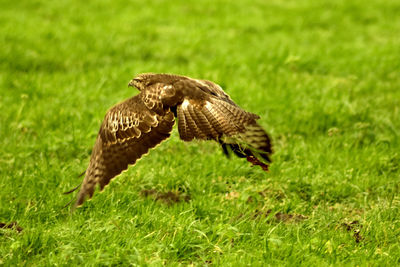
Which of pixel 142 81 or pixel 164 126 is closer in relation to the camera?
pixel 164 126

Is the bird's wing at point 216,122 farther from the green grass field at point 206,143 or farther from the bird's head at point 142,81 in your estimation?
the green grass field at point 206,143

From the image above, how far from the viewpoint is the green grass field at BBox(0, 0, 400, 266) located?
4012 millimetres

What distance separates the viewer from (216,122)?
409 cm

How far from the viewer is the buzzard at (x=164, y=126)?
4.09 metres

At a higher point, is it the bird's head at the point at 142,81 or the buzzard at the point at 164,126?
the bird's head at the point at 142,81

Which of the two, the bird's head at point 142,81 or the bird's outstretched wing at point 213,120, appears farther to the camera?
the bird's head at point 142,81

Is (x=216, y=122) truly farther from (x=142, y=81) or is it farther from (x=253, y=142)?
(x=142, y=81)

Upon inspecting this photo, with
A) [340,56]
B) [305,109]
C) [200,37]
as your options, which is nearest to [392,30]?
[340,56]

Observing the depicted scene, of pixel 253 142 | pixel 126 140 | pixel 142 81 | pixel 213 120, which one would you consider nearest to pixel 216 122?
pixel 213 120

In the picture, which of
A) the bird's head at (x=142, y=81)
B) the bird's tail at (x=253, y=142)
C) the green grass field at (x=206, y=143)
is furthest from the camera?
the bird's head at (x=142, y=81)

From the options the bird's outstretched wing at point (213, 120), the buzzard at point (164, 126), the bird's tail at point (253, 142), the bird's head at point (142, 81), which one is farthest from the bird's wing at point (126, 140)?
the bird's tail at point (253, 142)

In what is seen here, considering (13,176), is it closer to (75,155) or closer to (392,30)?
(75,155)

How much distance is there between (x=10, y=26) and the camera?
9.58m

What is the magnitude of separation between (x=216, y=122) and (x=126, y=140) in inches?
28.8
